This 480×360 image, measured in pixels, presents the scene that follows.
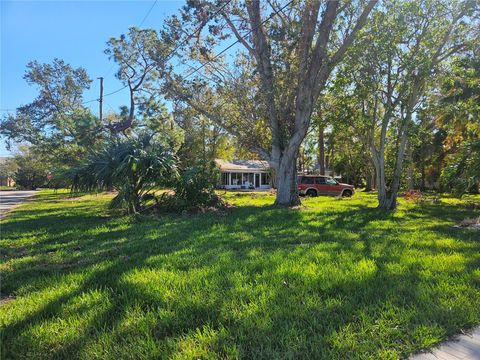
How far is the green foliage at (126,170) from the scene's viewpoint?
11234 millimetres

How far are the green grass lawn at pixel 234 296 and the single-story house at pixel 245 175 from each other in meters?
33.8

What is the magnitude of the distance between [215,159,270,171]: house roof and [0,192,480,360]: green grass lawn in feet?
112

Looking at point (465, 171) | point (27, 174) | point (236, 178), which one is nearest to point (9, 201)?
point (465, 171)

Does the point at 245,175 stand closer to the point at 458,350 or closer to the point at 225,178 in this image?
the point at 225,178

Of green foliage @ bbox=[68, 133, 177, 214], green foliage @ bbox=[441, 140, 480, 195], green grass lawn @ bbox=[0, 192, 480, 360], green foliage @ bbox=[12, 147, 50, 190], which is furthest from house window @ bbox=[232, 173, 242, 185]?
green grass lawn @ bbox=[0, 192, 480, 360]

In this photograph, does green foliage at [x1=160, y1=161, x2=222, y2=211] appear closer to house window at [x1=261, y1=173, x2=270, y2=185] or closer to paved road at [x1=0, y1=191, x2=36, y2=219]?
paved road at [x1=0, y1=191, x2=36, y2=219]

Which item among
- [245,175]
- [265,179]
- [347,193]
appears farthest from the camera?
[265,179]

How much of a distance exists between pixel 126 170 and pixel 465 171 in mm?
11999

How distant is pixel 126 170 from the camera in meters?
11.3

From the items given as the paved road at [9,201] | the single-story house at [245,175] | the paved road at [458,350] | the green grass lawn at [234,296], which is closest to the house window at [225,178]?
the single-story house at [245,175]

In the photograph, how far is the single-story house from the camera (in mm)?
42062

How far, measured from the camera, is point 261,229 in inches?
369

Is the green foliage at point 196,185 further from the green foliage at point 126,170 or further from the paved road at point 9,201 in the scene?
the paved road at point 9,201

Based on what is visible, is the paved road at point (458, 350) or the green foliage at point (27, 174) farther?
the green foliage at point (27, 174)
